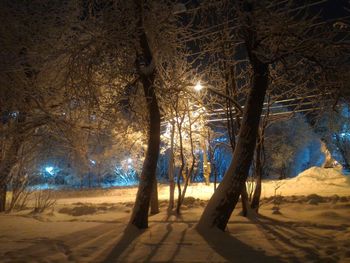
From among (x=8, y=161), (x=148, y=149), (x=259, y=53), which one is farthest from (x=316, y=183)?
(x=8, y=161)

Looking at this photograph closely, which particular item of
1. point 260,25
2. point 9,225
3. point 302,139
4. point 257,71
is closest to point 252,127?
point 257,71

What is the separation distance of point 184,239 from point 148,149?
2392 mm

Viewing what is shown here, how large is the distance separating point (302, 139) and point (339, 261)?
111 ft

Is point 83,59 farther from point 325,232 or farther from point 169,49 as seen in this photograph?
point 325,232

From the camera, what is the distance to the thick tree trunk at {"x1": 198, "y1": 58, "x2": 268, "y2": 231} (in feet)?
28.1

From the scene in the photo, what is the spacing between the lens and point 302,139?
39.0m

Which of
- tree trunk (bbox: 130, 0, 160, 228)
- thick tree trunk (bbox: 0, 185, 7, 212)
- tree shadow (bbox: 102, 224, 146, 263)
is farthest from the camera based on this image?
thick tree trunk (bbox: 0, 185, 7, 212)

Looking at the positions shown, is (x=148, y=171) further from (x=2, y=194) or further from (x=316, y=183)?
(x=316, y=183)

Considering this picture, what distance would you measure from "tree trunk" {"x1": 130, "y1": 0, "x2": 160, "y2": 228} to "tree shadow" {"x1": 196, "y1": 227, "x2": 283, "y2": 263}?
1.47 meters

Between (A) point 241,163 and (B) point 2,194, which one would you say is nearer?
(A) point 241,163

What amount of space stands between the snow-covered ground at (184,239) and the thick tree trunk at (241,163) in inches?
14.9

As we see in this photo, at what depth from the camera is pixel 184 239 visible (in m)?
8.25

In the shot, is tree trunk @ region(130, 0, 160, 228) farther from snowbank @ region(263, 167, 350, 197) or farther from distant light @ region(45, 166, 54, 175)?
distant light @ region(45, 166, 54, 175)

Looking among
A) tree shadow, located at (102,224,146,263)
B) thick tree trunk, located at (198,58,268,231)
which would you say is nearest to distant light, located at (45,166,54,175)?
tree shadow, located at (102,224,146,263)
